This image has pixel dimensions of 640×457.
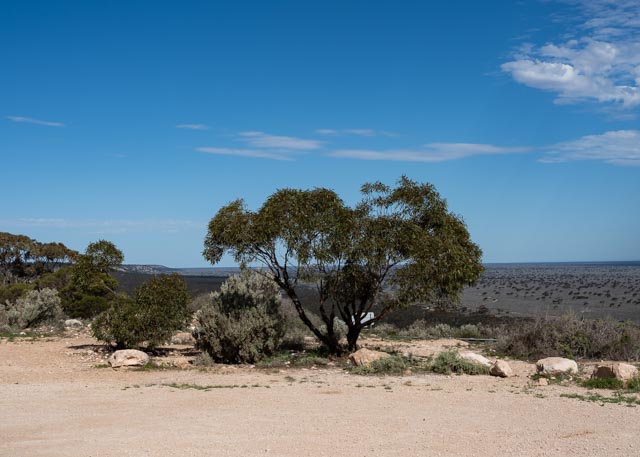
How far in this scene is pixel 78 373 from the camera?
1565 centimetres

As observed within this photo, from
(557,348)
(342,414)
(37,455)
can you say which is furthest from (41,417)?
(557,348)

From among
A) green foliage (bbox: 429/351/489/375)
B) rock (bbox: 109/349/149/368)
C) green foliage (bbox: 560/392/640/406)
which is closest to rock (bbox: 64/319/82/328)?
rock (bbox: 109/349/149/368)

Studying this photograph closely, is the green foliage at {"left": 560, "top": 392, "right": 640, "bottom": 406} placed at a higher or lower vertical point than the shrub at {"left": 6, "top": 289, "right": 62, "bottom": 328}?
lower

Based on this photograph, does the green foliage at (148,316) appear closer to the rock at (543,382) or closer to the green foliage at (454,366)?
the green foliage at (454,366)

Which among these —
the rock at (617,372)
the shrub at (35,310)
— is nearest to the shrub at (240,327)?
the rock at (617,372)

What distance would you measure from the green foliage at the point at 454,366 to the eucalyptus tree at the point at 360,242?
1.71m

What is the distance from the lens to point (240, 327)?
1694 centimetres

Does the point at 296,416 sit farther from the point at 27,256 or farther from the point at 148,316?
the point at 27,256

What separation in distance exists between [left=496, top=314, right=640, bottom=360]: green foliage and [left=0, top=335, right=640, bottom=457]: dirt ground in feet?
10.6

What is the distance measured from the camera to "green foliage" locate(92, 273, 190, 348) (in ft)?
59.9

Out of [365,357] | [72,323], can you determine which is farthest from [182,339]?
[365,357]

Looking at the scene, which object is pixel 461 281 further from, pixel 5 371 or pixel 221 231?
pixel 5 371

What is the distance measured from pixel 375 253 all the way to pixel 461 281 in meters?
2.47

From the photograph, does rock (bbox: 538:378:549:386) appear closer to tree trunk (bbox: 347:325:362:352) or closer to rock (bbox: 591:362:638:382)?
rock (bbox: 591:362:638:382)
